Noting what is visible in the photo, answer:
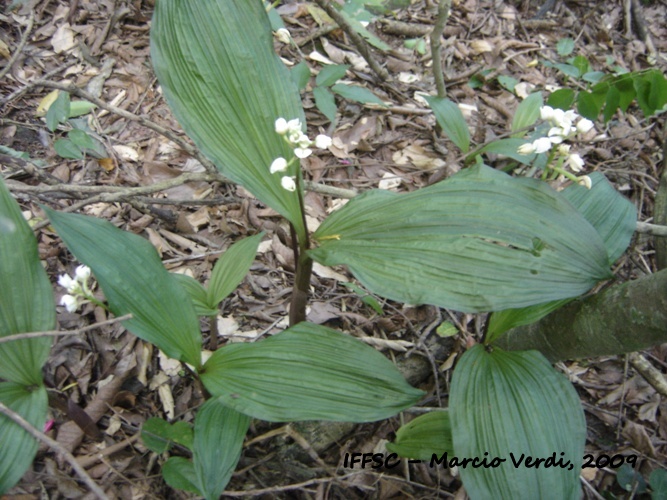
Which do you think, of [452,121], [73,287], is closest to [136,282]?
[73,287]

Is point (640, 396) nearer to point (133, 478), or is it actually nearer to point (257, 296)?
point (257, 296)

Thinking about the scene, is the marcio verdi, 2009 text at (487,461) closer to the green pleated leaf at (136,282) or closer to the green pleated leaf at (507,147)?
the green pleated leaf at (136,282)

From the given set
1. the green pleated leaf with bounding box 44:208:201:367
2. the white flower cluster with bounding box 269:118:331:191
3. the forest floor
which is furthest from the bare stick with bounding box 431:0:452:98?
the green pleated leaf with bounding box 44:208:201:367

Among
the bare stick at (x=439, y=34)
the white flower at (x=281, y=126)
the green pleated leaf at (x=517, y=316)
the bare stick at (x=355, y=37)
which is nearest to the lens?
the white flower at (x=281, y=126)

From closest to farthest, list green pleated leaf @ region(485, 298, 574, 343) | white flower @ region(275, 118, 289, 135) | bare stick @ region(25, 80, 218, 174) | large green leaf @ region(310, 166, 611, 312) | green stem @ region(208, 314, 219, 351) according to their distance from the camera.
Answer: large green leaf @ region(310, 166, 611, 312)
white flower @ region(275, 118, 289, 135)
green pleated leaf @ region(485, 298, 574, 343)
green stem @ region(208, 314, 219, 351)
bare stick @ region(25, 80, 218, 174)

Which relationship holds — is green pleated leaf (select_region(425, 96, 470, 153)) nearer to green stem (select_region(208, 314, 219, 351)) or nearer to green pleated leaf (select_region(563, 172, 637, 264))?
green pleated leaf (select_region(563, 172, 637, 264))

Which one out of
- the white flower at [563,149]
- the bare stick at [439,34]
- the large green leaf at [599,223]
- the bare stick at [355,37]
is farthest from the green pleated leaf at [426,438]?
the bare stick at [355,37]
